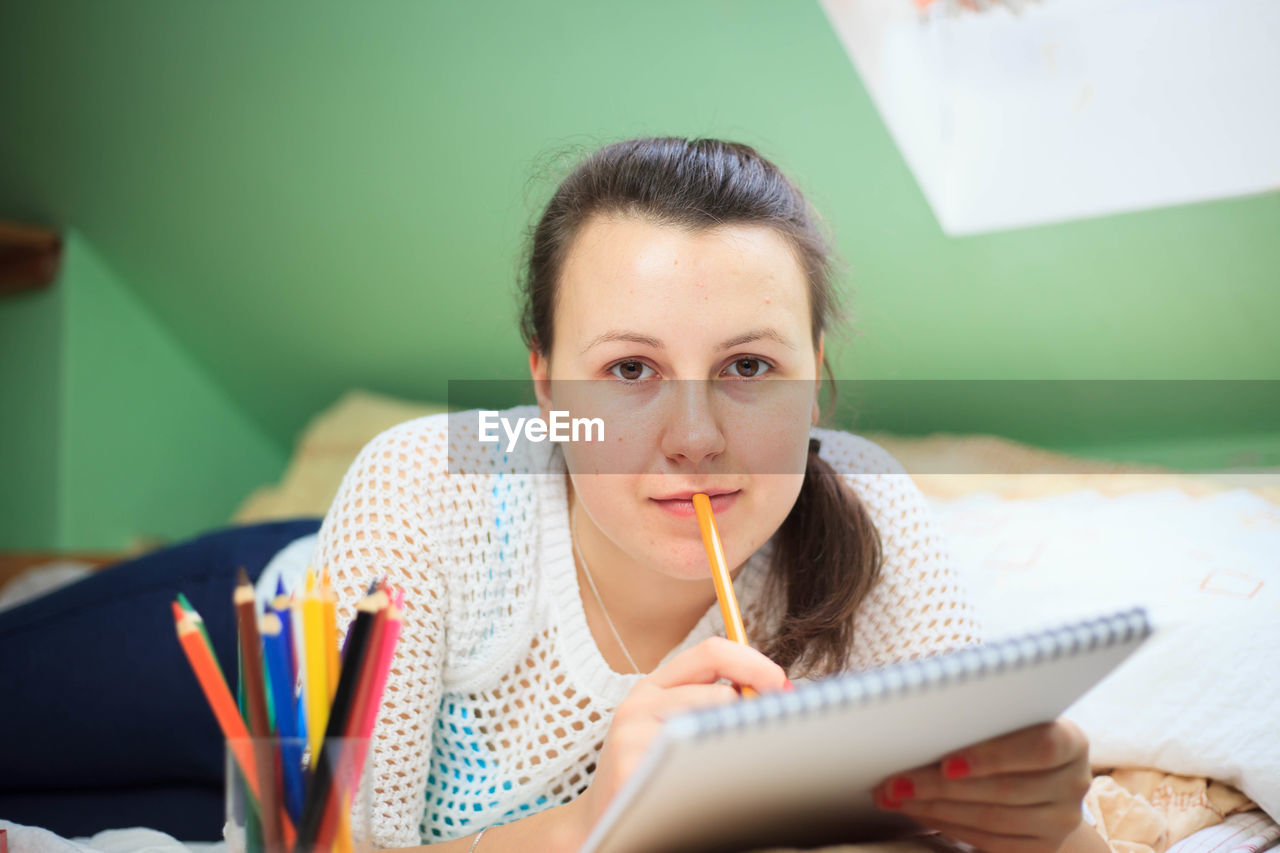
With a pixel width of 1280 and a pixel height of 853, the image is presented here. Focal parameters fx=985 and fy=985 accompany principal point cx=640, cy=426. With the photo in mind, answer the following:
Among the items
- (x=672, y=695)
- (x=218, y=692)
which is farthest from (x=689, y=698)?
(x=218, y=692)

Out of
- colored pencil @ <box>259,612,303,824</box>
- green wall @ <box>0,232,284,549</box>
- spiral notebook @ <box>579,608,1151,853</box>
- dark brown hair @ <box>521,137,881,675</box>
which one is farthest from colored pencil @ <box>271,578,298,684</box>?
green wall @ <box>0,232,284,549</box>

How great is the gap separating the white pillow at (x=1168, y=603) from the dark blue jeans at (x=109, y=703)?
2.90ft

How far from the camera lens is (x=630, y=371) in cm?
76

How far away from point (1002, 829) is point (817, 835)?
0.33 feet

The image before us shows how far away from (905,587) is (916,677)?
1.80 feet

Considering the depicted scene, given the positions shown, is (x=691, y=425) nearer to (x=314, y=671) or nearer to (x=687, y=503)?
(x=687, y=503)

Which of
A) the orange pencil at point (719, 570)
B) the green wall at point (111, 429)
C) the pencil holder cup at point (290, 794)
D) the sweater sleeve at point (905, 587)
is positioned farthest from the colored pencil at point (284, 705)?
the green wall at point (111, 429)

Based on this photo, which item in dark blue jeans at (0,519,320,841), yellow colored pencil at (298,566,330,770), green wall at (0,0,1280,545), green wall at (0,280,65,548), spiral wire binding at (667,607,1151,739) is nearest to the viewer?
spiral wire binding at (667,607,1151,739)

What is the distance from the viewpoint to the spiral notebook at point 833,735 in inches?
14.5

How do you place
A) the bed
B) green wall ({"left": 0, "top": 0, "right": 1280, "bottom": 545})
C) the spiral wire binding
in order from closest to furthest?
the spiral wire binding
the bed
green wall ({"left": 0, "top": 0, "right": 1280, "bottom": 545})

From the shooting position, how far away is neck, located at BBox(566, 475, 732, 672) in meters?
0.89

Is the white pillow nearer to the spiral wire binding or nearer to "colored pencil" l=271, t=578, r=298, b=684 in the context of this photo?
the spiral wire binding

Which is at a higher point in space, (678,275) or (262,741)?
(678,275)

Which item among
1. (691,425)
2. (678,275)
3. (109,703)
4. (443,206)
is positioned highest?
(443,206)
